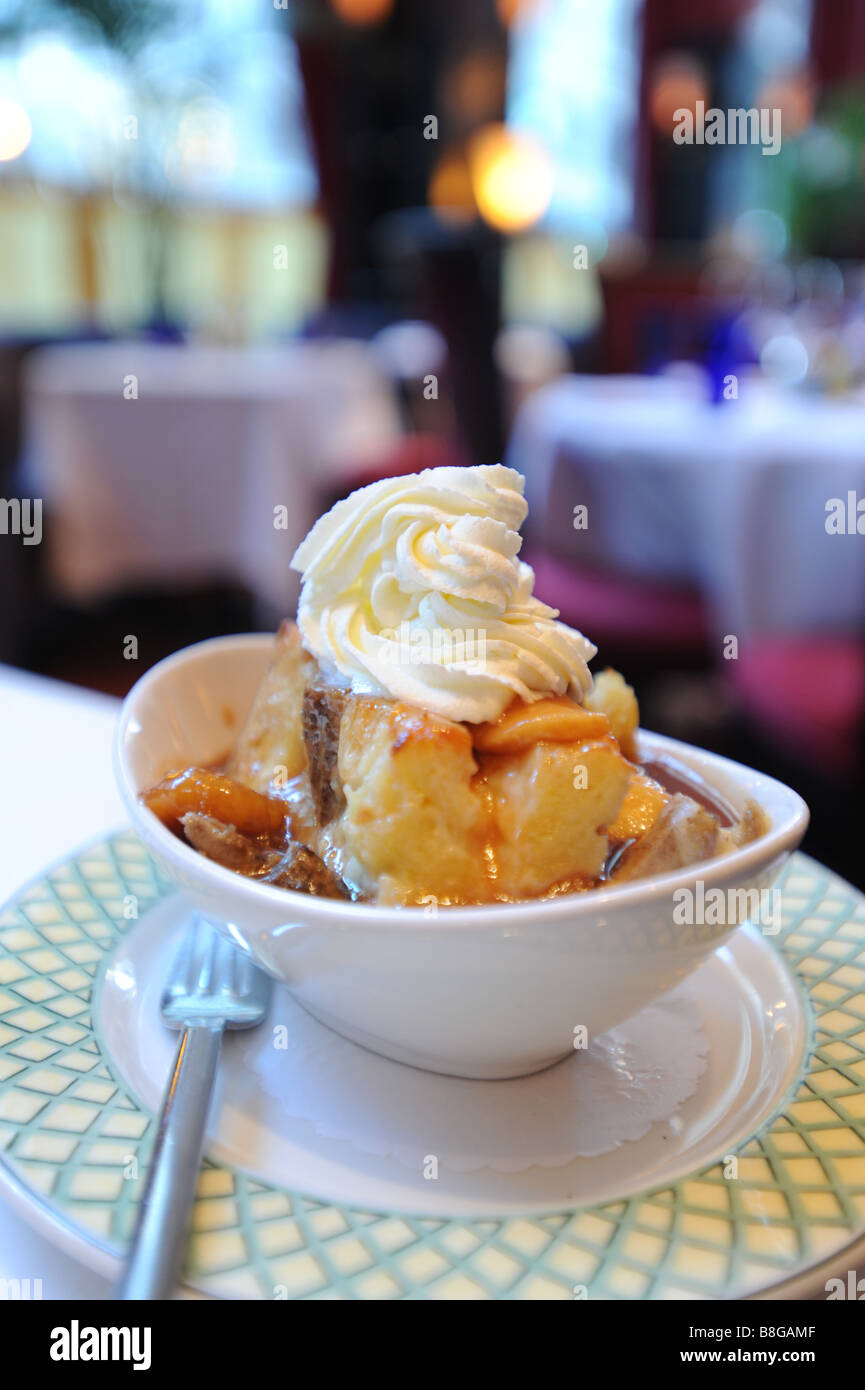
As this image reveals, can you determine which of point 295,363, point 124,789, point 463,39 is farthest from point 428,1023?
point 463,39

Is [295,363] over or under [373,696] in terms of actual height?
over

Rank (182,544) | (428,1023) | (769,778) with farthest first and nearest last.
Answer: (182,544) < (769,778) < (428,1023)

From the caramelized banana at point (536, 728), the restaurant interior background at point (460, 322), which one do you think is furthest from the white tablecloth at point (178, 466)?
the caramelized banana at point (536, 728)

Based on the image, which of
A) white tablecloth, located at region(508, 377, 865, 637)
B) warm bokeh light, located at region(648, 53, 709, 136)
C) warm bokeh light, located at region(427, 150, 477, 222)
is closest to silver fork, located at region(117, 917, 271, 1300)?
white tablecloth, located at region(508, 377, 865, 637)

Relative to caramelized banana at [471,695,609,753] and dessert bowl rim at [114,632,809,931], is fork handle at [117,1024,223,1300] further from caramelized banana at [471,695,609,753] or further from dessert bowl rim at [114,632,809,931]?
caramelized banana at [471,695,609,753]

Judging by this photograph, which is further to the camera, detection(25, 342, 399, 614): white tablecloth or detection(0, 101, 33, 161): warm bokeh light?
detection(0, 101, 33, 161): warm bokeh light
